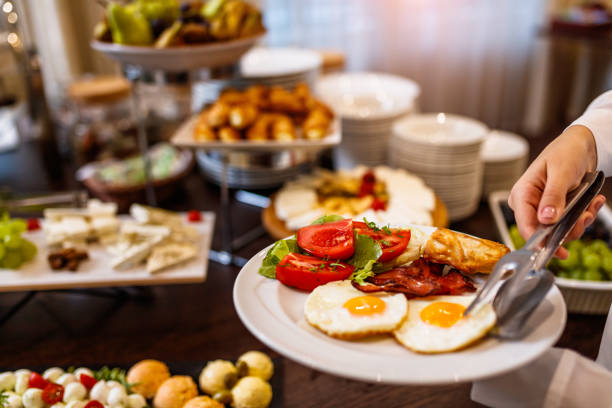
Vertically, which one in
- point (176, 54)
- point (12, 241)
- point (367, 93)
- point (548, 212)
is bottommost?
point (12, 241)

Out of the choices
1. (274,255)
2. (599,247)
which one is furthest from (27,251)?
(599,247)

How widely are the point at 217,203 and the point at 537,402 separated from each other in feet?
4.68

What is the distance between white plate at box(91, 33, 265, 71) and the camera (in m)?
1.44

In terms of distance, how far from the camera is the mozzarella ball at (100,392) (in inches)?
39.1

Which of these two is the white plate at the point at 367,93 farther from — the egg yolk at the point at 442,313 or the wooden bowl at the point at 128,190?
the egg yolk at the point at 442,313

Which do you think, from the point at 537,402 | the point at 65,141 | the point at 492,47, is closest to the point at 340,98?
the point at 65,141

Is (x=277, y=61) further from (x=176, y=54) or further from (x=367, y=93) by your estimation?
(x=176, y=54)

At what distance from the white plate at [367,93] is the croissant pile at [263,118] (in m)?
0.35

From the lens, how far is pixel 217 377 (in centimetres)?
104

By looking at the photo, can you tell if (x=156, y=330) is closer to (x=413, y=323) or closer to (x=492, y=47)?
(x=413, y=323)

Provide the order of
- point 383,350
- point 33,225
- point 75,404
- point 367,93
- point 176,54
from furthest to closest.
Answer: point 367,93, point 33,225, point 176,54, point 75,404, point 383,350

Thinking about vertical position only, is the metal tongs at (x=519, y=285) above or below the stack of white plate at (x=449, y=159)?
above

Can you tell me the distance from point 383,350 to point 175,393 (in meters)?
0.58

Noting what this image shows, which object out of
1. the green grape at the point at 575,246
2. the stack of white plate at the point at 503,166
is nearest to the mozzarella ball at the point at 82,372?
the green grape at the point at 575,246
